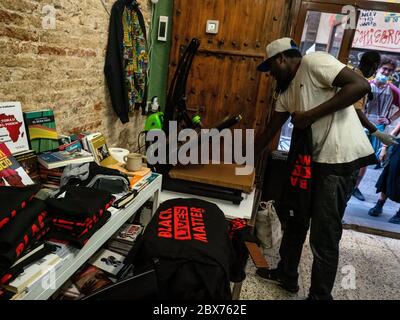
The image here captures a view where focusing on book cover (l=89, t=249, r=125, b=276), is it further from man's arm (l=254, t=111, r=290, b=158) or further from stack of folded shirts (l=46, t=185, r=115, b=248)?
man's arm (l=254, t=111, r=290, b=158)

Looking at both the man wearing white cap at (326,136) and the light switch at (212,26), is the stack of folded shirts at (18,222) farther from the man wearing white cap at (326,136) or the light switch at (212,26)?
the light switch at (212,26)

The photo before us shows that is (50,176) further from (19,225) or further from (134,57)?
(134,57)

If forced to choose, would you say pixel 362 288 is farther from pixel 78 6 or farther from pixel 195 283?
pixel 78 6

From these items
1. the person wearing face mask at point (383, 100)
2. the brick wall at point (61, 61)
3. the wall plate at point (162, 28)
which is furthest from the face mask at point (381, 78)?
the brick wall at point (61, 61)

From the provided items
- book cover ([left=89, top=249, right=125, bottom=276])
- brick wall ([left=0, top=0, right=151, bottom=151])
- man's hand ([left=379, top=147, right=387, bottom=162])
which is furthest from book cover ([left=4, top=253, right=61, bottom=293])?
man's hand ([left=379, top=147, right=387, bottom=162])

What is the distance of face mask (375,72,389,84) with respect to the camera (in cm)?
317

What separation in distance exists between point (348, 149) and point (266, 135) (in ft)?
1.96

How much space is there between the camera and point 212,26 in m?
2.56

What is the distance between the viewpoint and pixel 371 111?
3385 millimetres

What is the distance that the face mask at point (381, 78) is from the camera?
3.17m

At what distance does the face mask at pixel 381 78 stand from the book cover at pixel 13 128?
3430 millimetres

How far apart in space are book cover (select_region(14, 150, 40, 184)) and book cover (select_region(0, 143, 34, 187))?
0.16 feet

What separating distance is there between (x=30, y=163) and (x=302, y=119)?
1397 mm

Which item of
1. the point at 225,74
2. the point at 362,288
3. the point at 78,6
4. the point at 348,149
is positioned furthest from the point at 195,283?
the point at 225,74
